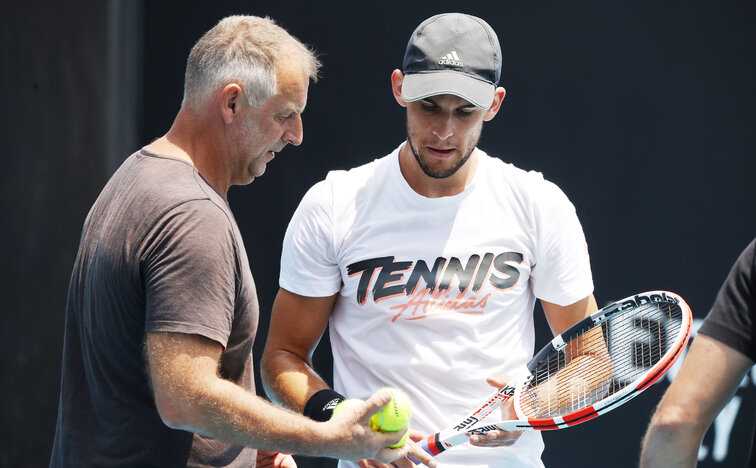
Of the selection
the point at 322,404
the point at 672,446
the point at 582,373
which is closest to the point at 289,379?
the point at 322,404

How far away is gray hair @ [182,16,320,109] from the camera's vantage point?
1781mm

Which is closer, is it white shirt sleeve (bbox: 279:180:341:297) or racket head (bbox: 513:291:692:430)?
racket head (bbox: 513:291:692:430)

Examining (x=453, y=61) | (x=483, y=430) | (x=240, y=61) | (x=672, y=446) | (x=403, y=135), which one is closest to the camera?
(x=672, y=446)

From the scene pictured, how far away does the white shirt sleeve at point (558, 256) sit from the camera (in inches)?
86.3

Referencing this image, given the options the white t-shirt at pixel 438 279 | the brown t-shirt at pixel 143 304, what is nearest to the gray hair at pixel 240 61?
the brown t-shirt at pixel 143 304

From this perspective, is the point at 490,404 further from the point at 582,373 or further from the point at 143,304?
the point at 143,304

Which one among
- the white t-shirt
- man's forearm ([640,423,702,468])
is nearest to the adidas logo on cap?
the white t-shirt

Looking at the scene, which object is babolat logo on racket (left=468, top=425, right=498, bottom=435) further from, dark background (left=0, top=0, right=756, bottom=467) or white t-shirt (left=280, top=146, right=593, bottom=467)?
dark background (left=0, top=0, right=756, bottom=467)

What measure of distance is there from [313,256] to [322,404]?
380mm

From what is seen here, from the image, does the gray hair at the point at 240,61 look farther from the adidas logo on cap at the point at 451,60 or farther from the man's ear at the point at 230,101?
the adidas logo on cap at the point at 451,60

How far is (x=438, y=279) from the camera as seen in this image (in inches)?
85.4

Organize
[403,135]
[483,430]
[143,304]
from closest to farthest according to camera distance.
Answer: [143,304]
[483,430]
[403,135]

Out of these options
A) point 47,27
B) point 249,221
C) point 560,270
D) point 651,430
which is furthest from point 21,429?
point 651,430

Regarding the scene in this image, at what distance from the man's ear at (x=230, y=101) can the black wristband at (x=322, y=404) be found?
2.36 feet
